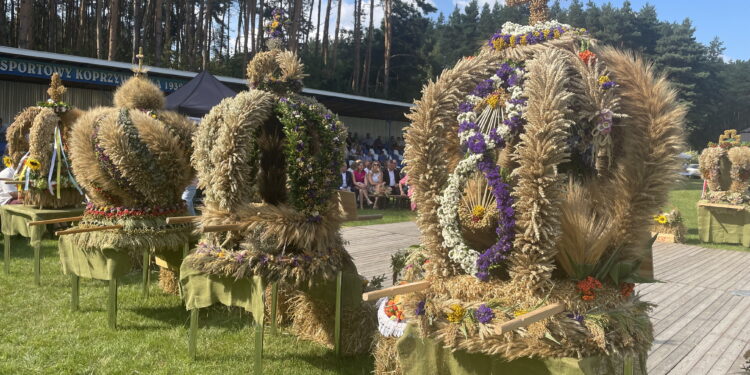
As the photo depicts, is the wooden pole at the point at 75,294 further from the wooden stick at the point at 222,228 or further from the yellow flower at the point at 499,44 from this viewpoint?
the yellow flower at the point at 499,44

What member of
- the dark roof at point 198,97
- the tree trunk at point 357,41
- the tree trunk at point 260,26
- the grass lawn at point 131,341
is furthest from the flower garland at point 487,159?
the tree trunk at point 357,41

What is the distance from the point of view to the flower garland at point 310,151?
11.3 ft

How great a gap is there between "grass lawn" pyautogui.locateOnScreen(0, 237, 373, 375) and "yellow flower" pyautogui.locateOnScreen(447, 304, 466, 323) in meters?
1.48

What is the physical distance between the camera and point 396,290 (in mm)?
2518

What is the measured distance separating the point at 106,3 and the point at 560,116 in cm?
3088

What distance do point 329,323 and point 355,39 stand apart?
3035 cm

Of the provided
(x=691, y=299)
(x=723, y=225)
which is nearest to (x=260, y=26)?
(x=723, y=225)

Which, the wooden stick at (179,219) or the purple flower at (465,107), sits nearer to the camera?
the purple flower at (465,107)

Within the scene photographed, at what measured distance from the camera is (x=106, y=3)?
2773 centimetres

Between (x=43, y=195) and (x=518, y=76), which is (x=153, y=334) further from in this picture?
(x=518, y=76)

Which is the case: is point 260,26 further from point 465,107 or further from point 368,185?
point 465,107

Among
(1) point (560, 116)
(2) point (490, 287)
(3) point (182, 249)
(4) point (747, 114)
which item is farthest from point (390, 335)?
(4) point (747, 114)

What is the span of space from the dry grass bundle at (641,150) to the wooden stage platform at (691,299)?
33 cm

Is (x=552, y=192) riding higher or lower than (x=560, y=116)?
lower
